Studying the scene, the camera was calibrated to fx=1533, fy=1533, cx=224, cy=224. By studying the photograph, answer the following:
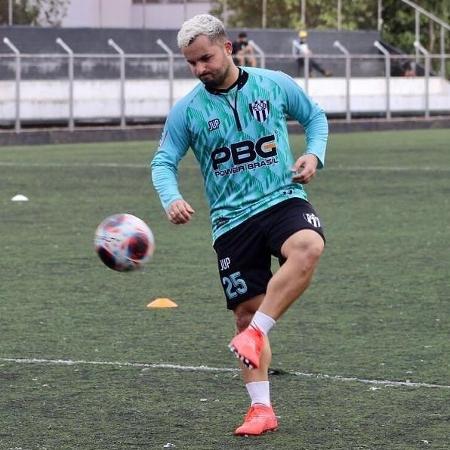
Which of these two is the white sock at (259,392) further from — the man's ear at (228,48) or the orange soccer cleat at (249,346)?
the man's ear at (228,48)

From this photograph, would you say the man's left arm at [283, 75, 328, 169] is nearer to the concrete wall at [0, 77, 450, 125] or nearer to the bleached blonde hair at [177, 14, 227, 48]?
the bleached blonde hair at [177, 14, 227, 48]

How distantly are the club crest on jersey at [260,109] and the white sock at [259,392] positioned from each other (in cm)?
118

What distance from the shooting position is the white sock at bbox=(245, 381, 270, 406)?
6.77 metres

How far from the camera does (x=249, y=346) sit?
21.2 feet

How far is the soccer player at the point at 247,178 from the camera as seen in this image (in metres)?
6.68

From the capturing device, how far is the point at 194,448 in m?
6.36

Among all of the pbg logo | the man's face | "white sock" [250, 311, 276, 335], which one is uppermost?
the man's face

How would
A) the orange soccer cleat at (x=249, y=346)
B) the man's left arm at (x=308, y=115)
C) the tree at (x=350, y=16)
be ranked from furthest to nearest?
the tree at (x=350, y=16) → the man's left arm at (x=308, y=115) → the orange soccer cleat at (x=249, y=346)

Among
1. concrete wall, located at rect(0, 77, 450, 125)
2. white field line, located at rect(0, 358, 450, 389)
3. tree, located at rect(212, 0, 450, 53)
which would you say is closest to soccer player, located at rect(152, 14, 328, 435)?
white field line, located at rect(0, 358, 450, 389)

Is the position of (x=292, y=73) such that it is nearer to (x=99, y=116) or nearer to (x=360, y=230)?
(x=99, y=116)

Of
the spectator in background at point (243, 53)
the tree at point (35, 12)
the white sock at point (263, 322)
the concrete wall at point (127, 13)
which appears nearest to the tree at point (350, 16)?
the concrete wall at point (127, 13)

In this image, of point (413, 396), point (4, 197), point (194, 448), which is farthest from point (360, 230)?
point (194, 448)

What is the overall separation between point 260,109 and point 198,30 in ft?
1.62

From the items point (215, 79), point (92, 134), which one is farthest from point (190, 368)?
point (92, 134)
